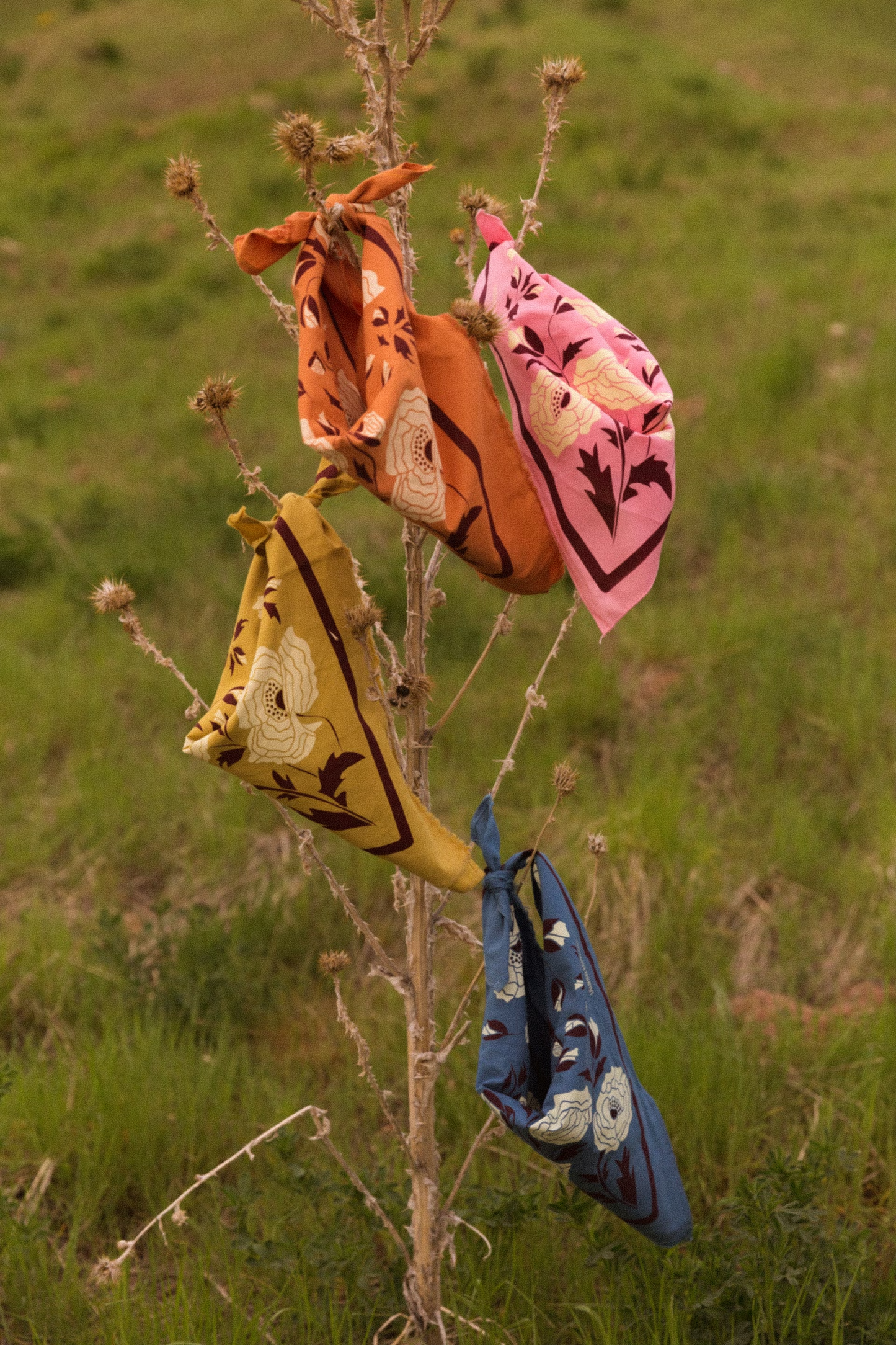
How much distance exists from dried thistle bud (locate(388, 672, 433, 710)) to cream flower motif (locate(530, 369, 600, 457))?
31 centimetres

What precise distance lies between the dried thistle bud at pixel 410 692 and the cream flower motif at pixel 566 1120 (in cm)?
49

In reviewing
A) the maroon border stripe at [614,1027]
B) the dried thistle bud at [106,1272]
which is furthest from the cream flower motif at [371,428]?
the dried thistle bud at [106,1272]

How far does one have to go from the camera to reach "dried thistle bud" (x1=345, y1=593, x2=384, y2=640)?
123 centimetres

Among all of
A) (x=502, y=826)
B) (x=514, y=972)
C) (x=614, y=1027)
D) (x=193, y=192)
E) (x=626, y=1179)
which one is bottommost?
(x=502, y=826)

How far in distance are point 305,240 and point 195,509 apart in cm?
339

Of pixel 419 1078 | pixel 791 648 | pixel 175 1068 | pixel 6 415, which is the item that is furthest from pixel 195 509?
pixel 419 1078

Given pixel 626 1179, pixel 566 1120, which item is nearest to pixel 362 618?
pixel 566 1120

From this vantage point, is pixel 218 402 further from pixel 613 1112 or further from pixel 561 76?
pixel 613 1112

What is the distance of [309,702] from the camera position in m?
1.25

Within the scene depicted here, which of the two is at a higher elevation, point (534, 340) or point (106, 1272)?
point (534, 340)

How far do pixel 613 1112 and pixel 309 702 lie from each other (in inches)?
25.7

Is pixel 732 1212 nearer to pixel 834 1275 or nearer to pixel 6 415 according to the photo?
pixel 834 1275

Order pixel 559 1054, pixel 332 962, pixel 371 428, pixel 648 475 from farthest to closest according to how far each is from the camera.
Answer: pixel 332 962 < pixel 559 1054 < pixel 648 475 < pixel 371 428

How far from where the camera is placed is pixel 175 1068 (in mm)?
2289
